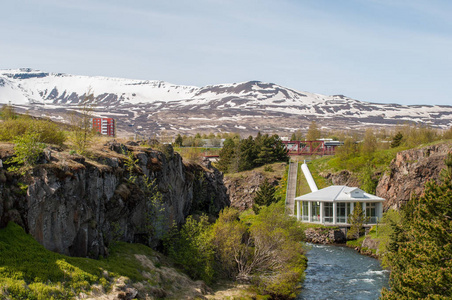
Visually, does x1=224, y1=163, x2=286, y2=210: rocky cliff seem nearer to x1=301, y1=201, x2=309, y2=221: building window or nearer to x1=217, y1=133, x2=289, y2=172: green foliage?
x1=217, y1=133, x2=289, y2=172: green foliage

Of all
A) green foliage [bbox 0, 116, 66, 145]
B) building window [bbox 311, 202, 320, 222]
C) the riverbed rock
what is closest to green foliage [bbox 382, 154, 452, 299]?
green foliage [bbox 0, 116, 66, 145]

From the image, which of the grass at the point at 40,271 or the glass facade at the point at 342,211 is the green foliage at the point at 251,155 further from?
the grass at the point at 40,271

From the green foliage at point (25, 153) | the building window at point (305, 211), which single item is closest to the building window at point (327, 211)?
the building window at point (305, 211)

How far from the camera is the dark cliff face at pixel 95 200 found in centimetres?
2205

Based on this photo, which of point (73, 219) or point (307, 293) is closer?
point (73, 219)

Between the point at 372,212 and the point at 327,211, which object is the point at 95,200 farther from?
the point at 372,212

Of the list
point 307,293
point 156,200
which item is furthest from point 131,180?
point 307,293

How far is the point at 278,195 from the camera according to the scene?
82.9 meters

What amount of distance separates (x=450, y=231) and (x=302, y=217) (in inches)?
1736

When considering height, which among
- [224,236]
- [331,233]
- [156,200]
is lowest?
[331,233]

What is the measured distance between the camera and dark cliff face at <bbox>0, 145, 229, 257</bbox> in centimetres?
2205

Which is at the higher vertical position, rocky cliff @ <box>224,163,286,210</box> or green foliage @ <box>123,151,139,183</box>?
green foliage @ <box>123,151,139,183</box>

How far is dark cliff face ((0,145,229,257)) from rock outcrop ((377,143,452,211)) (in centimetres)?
3764

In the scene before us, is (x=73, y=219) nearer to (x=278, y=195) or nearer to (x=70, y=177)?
(x=70, y=177)
